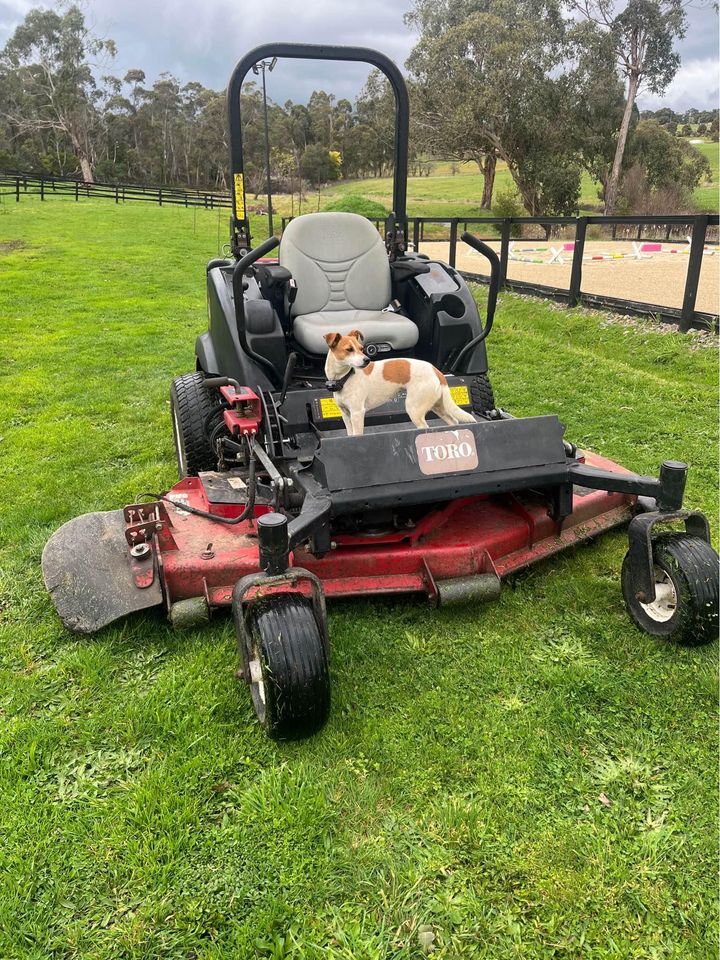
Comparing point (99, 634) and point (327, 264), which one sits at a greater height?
point (327, 264)

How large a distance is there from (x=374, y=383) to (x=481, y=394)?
1206 mm

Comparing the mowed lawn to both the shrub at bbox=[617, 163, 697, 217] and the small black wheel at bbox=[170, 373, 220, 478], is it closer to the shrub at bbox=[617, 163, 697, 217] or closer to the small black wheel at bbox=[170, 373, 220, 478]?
the small black wheel at bbox=[170, 373, 220, 478]

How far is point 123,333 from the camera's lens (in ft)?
27.6

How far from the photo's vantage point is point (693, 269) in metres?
6.44

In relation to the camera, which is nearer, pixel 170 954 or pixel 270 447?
pixel 170 954

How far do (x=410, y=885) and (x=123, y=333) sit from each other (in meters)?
7.73

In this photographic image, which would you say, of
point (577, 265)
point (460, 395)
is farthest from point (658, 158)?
point (460, 395)

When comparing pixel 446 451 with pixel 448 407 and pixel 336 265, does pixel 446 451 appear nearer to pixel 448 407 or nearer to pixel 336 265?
pixel 448 407

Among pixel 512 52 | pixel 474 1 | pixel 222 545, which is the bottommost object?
pixel 222 545

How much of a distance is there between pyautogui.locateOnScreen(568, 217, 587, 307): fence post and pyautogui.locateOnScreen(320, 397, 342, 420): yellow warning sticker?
18.6 feet

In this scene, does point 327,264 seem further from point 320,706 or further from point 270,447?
point 320,706

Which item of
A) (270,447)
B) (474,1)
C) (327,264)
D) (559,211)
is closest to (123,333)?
(327,264)

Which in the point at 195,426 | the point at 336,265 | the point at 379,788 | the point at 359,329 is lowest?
the point at 379,788

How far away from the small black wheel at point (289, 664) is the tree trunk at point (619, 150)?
2553 cm
